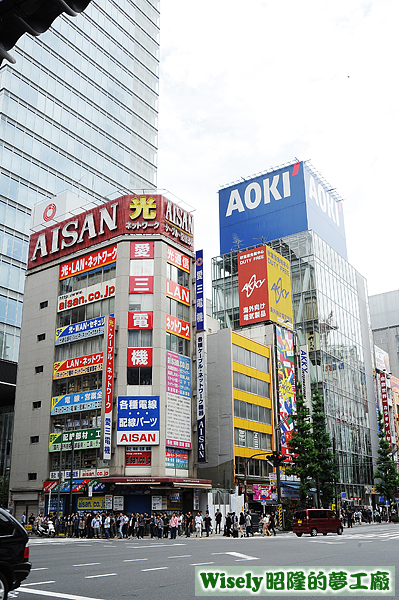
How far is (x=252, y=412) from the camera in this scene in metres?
57.8

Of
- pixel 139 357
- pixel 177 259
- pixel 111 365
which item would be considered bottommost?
pixel 111 365

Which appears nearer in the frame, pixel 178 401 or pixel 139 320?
pixel 178 401

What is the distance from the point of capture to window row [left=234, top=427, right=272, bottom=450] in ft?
178

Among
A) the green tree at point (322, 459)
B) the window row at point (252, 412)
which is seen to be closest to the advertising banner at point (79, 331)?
the window row at point (252, 412)

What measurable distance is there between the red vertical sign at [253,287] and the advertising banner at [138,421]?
23375 millimetres

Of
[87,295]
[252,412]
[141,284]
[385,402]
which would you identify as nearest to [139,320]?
[141,284]

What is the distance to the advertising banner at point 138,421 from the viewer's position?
46281 mm

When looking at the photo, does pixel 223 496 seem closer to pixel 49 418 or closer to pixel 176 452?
pixel 176 452

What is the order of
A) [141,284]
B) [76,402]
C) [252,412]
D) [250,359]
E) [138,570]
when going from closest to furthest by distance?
[138,570] → [76,402] → [141,284] → [252,412] → [250,359]

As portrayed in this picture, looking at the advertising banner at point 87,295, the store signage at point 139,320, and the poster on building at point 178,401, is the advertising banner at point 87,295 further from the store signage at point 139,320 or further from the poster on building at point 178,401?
the poster on building at point 178,401

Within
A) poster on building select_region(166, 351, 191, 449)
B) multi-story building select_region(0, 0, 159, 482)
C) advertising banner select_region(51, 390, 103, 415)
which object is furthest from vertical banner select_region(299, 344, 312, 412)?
advertising banner select_region(51, 390, 103, 415)

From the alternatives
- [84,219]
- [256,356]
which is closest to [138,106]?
[84,219]

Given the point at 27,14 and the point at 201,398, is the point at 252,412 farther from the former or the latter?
the point at 27,14

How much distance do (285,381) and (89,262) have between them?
2526 centimetres
